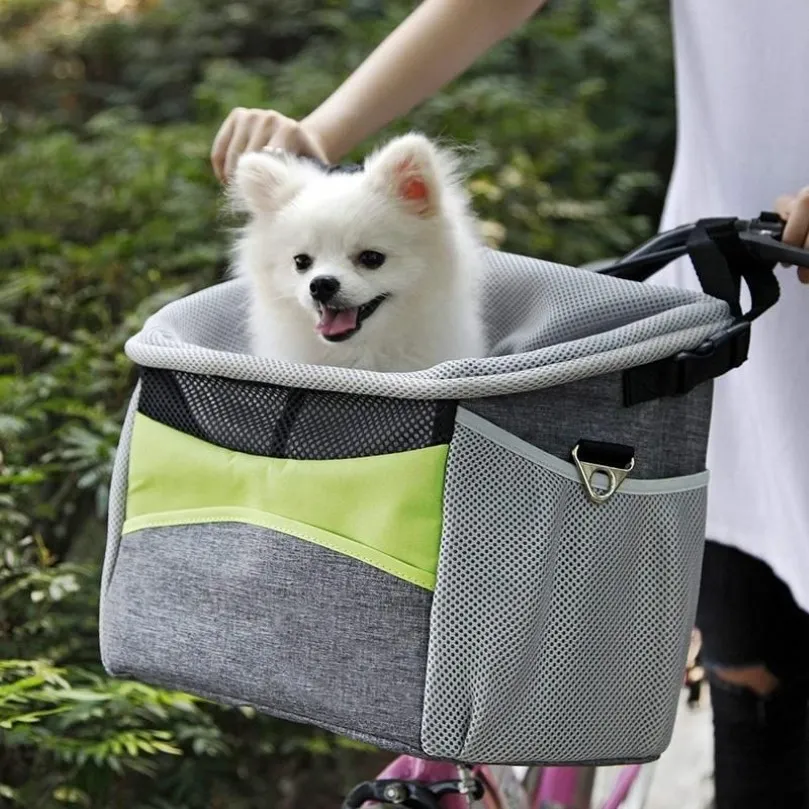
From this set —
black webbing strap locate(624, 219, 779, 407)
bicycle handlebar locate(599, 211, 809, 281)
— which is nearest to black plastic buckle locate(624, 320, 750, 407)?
black webbing strap locate(624, 219, 779, 407)

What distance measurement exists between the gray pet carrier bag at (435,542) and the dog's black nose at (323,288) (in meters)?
0.34

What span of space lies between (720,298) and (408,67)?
52cm

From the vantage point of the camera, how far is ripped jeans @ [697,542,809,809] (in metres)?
1.81

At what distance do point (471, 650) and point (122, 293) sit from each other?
2067 mm

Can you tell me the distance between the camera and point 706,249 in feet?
4.66

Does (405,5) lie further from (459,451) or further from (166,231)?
(459,451)

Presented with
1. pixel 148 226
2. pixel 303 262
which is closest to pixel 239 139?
pixel 303 262

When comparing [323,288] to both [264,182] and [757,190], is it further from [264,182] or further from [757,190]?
[757,190]

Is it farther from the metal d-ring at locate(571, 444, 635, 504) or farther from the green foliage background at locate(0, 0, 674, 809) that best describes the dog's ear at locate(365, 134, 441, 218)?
the metal d-ring at locate(571, 444, 635, 504)

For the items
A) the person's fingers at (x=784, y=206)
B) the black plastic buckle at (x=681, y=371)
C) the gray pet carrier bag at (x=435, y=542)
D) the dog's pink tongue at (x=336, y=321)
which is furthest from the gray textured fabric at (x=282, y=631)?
the person's fingers at (x=784, y=206)

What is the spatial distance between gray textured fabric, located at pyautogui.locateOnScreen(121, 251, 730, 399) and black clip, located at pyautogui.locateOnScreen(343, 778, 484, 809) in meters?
0.54

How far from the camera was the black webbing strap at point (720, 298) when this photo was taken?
4.03 feet

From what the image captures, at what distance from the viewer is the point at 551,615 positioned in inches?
46.4

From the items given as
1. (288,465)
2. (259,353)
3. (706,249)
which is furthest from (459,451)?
(259,353)
